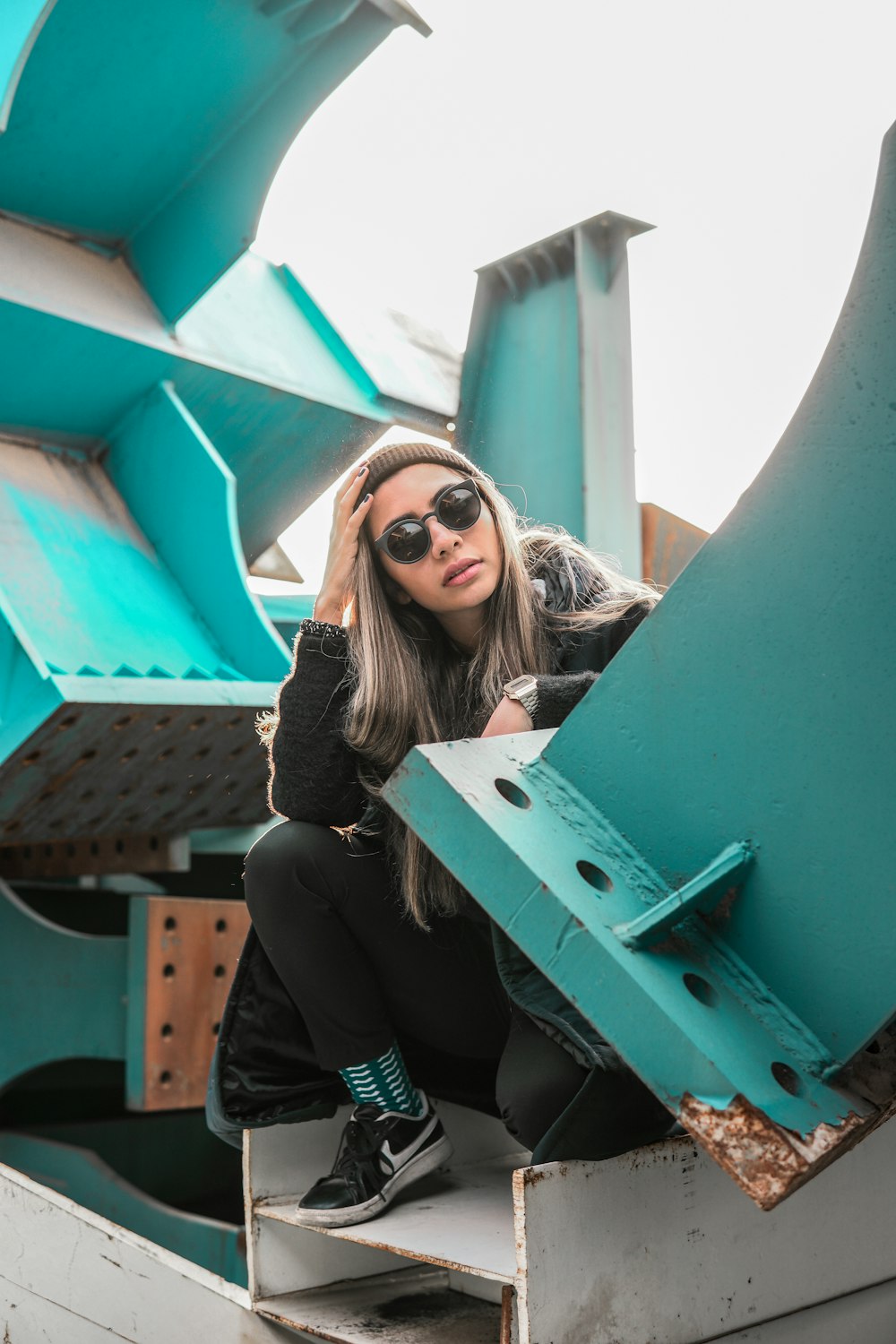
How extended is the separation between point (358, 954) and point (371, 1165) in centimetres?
21

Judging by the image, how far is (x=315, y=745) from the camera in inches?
49.9

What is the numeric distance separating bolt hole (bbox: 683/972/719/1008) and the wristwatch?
35cm

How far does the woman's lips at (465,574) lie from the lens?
4.08ft

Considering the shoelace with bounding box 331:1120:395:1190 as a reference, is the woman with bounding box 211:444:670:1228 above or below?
above

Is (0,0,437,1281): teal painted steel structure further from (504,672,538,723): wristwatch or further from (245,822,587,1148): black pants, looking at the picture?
(504,672,538,723): wristwatch

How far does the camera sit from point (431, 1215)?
1166 mm

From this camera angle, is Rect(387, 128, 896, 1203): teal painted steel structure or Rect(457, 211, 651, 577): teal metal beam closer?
Rect(387, 128, 896, 1203): teal painted steel structure

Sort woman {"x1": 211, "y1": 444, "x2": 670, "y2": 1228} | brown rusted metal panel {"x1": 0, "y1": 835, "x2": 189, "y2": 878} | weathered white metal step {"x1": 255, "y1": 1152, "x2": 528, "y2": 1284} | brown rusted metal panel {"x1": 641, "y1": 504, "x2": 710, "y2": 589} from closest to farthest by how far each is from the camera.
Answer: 1. weathered white metal step {"x1": 255, "y1": 1152, "x2": 528, "y2": 1284}
2. woman {"x1": 211, "y1": 444, "x2": 670, "y2": 1228}
3. brown rusted metal panel {"x1": 0, "y1": 835, "x2": 189, "y2": 878}
4. brown rusted metal panel {"x1": 641, "y1": 504, "x2": 710, "y2": 589}

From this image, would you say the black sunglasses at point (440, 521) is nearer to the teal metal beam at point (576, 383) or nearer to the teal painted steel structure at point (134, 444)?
the teal painted steel structure at point (134, 444)

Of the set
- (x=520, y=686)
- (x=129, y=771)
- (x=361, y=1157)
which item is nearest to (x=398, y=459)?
(x=520, y=686)

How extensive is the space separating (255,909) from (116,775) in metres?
1.06

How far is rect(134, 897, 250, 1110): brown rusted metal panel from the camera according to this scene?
2428 mm

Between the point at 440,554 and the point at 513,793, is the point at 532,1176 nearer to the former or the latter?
the point at 513,793

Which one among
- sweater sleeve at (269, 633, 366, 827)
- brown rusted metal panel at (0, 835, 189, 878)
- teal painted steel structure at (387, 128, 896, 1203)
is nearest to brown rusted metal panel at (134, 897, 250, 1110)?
brown rusted metal panel at (0, 835, 189, 878)
